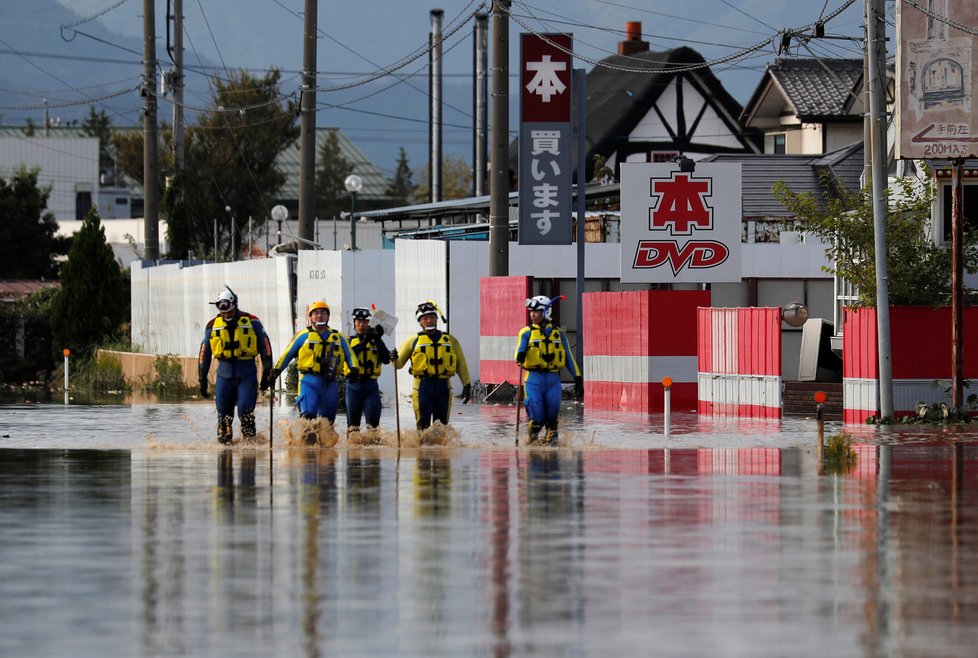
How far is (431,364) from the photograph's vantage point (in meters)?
21.4

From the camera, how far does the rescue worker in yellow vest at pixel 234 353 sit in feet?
71.3

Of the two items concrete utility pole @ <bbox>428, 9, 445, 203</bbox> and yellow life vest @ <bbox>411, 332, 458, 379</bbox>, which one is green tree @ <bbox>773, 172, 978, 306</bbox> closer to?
yellow life vest @ <bbox>411, 332, 458, 379</bbox>

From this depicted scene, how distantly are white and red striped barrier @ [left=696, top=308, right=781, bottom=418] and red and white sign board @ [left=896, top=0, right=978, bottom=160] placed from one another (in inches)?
132

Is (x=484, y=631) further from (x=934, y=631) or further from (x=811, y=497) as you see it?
(x=811, y=497)

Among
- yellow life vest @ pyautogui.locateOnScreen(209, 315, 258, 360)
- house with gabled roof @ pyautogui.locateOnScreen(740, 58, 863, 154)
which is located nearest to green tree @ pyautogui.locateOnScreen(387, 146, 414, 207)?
house with gabled roof @ pyautogui.locateOnScreen(740, 58, 863, 154)

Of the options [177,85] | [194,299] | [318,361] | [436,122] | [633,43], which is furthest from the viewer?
[633,43]

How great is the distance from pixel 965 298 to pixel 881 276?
12.0 ft

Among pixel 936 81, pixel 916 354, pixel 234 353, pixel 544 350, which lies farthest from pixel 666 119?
pixel 234 353

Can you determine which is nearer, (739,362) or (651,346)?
(739,362)

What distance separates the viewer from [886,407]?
25359 millimetres

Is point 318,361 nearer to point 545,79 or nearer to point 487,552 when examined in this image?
point 487,552

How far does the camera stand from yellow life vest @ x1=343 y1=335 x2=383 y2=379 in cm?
2180

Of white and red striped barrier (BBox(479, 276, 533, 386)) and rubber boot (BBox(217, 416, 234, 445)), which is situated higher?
white and red striped barrier (BBox(479, 276, 533, 386))

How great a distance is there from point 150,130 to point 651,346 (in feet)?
77.7
